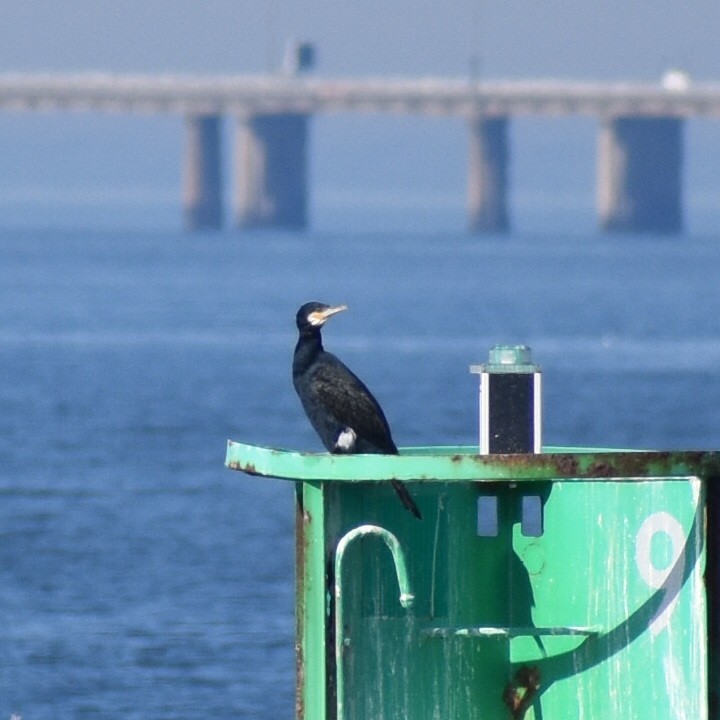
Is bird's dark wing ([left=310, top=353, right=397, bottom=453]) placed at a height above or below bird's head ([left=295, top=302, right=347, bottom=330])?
below

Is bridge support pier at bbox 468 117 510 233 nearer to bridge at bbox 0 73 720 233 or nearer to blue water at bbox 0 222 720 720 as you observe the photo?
bridge at bbox 0 73 720 233

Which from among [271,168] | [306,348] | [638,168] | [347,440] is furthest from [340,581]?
[271,168]

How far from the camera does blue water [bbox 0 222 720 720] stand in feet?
61.5

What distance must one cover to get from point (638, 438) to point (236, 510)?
12.4 metres

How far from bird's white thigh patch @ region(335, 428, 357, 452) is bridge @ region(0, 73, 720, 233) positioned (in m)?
159

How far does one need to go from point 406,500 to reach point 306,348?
172 centimetres

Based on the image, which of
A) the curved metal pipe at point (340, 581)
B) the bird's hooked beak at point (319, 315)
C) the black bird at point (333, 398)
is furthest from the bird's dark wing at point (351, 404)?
the curved metal pipe at point (340, 581)

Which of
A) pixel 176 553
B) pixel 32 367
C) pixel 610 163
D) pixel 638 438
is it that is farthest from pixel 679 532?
pixel 610 163

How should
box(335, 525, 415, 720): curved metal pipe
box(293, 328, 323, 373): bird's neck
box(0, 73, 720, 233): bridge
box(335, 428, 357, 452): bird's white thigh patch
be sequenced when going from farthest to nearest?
box(0, 73, 720, 233): bridge < box(293, 328, 323, 373): bird's neck < box(335, 428, 357, 452): bird's white thigh patch < box(335, 525, 415, 720): curved metal pipe

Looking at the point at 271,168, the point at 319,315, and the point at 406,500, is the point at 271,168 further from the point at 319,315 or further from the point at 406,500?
the point at 406,500

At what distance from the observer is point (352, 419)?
685 cm

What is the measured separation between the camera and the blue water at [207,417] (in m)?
18.7

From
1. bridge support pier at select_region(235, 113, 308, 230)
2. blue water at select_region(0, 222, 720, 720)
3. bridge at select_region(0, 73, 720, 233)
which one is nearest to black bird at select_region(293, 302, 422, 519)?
blue water at select_region(0, 222, 720, 720)

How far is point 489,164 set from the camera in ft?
581
